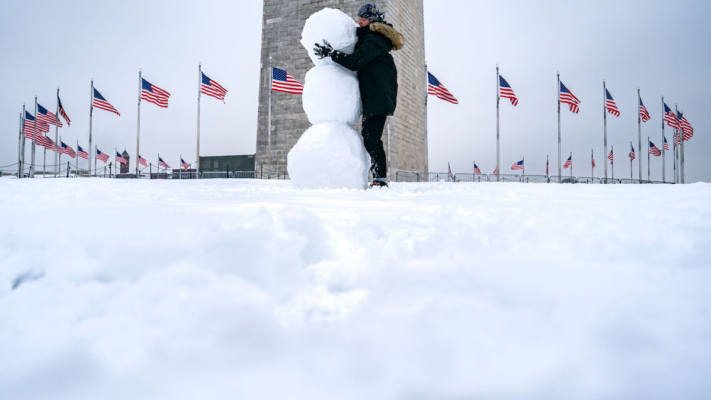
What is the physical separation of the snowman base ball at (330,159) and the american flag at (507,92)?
40.7 feet

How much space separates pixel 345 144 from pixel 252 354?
319 centimetres

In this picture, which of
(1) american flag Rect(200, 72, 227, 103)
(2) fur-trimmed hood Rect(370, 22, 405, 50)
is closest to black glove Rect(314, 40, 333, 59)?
(2) fur-trimmed hood Rect(370, 22, 405, 50)

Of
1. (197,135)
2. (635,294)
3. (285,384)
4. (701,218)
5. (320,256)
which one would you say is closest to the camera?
(285,384)

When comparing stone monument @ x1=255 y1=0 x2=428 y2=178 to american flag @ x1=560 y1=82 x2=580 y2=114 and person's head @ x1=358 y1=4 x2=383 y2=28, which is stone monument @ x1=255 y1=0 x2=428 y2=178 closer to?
american flag @ x1=560 y1=82 x2=580 y2=114

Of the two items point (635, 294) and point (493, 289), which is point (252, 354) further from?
point (635, 294)

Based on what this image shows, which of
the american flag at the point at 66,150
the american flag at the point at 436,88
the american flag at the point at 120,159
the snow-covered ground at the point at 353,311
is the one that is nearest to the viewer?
the snow-covered ground at the point at 353,311

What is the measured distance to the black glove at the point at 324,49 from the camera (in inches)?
151

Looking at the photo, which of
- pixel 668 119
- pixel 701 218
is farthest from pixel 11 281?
pixel 668 119

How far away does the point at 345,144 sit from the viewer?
3885 mm

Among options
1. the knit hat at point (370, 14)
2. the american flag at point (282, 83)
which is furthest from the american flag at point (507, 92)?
the knit hat at point (370, 14)

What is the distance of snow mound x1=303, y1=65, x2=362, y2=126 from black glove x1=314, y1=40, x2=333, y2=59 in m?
0.18

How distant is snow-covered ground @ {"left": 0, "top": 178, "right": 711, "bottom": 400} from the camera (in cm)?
74

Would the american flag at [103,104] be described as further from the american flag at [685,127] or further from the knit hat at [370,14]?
the american flag at [685,127]

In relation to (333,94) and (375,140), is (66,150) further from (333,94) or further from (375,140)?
(375,140)
